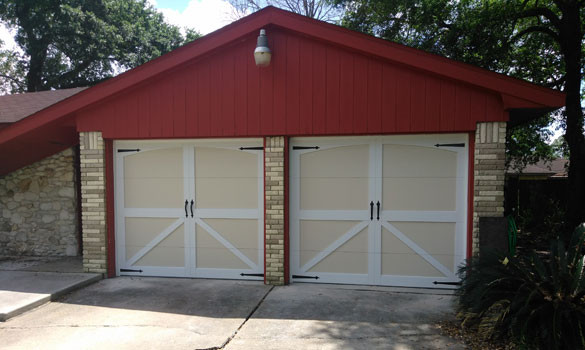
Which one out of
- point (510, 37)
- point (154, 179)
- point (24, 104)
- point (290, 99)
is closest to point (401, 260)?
point (290, 99)

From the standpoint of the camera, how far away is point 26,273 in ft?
21.5

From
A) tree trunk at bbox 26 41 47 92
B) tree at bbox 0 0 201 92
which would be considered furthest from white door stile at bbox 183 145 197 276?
tree trunk at bbox 26 41 47 92

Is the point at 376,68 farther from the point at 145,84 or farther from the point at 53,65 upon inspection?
the point at 53,65

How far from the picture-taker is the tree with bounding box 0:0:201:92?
19719 mm

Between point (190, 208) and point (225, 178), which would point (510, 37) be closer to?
point (225, 178)

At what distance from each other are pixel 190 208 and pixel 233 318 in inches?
89.9

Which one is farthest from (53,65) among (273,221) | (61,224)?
(273,221)

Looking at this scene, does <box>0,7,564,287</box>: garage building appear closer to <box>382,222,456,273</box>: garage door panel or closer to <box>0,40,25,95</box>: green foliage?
<box>382,222,456,273</box>: garage door panel

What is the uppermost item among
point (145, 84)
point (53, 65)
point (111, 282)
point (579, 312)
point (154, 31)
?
point (154, 31)

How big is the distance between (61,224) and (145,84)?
3607 millimetres

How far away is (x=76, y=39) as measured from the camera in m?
20.4

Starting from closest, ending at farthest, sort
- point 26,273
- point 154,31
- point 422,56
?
point 422,56 < point 26,273 < point 154,31

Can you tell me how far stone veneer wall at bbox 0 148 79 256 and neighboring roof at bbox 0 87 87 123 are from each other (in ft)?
3.38

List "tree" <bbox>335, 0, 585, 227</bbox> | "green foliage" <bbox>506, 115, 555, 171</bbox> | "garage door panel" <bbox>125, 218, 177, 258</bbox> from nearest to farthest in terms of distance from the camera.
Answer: "garage door panel" <bbox>125, 218, 177, 258</bbox> < "tree" <bbox>335, 0, 585, 227</bbox> < "green foliage" <bbox>506, 115, 555, 171</bbox>
